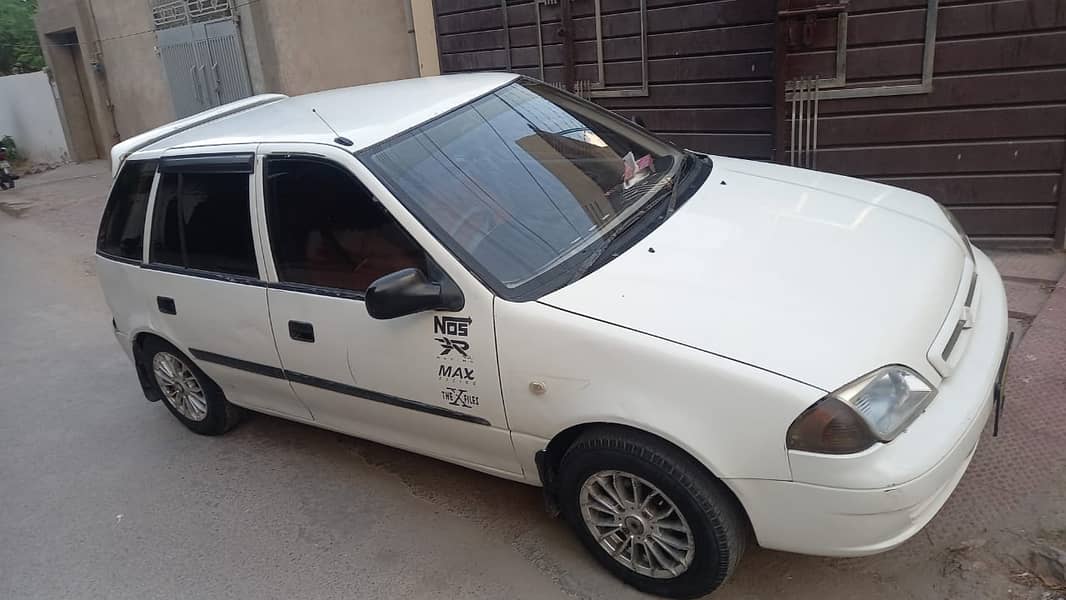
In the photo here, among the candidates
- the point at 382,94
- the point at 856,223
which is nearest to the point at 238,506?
the point at 382,94

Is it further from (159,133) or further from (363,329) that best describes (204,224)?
(363,329)

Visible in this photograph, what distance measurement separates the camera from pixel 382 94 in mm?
3867

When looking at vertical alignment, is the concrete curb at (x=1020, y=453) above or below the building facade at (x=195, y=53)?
below

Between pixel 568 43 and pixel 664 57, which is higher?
pixel 568 43

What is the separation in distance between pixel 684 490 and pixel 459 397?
3.04 feet

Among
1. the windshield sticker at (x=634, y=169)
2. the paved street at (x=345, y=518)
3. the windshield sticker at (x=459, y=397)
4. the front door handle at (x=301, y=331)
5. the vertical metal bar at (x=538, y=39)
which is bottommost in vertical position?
the paved street at (x=345, y=518)

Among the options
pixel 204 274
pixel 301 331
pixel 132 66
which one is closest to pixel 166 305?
pixel 204 274

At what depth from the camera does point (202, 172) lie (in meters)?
3.74

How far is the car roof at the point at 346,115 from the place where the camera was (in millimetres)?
3336

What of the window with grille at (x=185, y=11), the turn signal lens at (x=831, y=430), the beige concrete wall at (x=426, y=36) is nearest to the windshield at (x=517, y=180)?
the turn signal lens at (x=831, y=430)

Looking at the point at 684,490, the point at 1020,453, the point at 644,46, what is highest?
the point at 644,46

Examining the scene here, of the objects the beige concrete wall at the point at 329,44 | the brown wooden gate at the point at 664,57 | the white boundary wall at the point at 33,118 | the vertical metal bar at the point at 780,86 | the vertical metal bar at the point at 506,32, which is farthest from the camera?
the white boundary wall at the point at 33,118

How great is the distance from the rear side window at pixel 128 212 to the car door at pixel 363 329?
3.41 ft

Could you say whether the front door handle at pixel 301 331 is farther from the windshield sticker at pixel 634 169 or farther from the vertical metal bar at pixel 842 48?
the vertical metal bar at pixel 842 48
